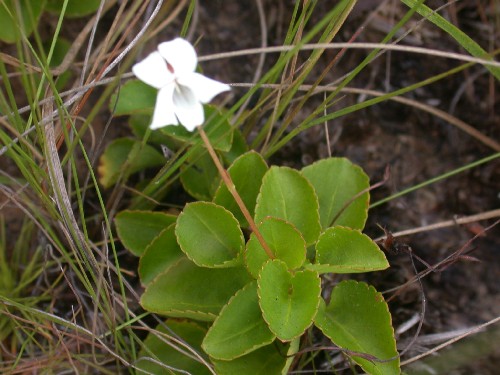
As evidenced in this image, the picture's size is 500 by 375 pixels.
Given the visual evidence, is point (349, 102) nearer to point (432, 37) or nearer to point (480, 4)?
point (432, 37)

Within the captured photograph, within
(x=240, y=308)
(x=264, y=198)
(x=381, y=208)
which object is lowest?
(x=381, y=208)

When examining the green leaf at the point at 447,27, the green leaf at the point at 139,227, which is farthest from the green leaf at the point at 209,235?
the green leaf at the point at 447,27

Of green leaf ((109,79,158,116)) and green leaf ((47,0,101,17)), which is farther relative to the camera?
green leaf ((47,0,101,17))

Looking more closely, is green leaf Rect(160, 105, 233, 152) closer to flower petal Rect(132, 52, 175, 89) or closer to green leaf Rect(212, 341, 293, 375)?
flower petal Rect(132, 52, 175, 89)

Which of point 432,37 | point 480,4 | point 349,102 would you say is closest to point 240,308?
point 349,102

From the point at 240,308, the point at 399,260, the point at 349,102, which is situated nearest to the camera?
the point at 240,308

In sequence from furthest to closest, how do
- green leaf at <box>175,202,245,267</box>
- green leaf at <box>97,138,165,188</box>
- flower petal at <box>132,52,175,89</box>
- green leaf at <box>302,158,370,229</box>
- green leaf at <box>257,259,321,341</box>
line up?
1. green leaf at <box>97,138,165,188</box>
2. green leaf at <box>302,158,370,229</box>
3. green leaf at <box>175,202,245,267</box>
4. green leaf at <box>257,259,321,341</box>
5. flower petal at <box>132,52,175,89</box>

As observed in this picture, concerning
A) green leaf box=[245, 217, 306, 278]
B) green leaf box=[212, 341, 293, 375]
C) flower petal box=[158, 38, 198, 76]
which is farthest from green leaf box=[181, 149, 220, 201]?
flower petal box=[158, 38, 198, 76]
